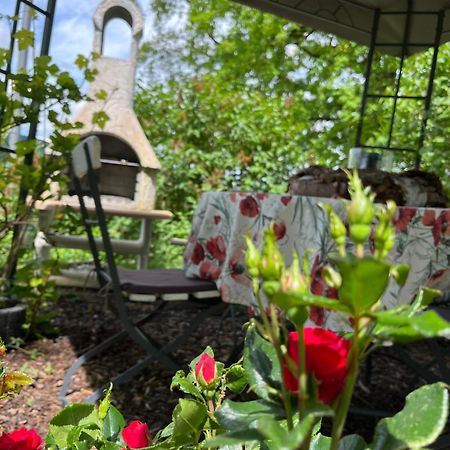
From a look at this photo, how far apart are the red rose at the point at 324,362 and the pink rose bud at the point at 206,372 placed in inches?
6.5

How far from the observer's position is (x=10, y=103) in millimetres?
2391

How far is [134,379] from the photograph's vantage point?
2.33 metres

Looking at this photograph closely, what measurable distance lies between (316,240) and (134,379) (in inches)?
45.3

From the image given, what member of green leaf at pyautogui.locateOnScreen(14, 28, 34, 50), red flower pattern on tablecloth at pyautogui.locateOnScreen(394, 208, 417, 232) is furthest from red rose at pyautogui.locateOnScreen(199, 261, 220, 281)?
green leaf at pyautogui.locateOnScreen(14, 28, 34, 50)

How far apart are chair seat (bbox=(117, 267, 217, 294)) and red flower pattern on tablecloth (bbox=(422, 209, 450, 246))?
837 millimetres

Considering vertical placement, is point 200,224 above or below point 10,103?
below

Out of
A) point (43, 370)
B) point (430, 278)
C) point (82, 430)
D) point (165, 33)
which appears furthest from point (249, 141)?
point (165, 33)

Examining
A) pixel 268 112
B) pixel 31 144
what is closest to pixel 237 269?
pixel 31 144

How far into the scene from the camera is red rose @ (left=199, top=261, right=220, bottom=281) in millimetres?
2135

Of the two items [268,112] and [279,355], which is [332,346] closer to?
[279,355]

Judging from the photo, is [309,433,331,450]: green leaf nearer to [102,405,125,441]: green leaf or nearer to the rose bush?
the rose bush

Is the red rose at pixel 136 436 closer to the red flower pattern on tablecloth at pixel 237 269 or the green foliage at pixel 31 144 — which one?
the red flower pattern on tablecloth at pixel 237 269

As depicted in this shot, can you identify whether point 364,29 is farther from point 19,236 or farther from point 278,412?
point 278,412

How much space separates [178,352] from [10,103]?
1386 mm
